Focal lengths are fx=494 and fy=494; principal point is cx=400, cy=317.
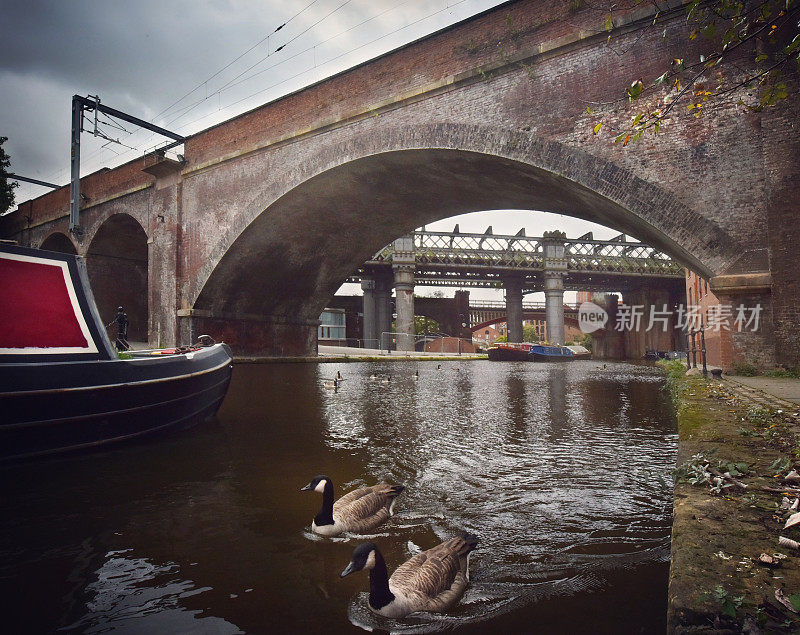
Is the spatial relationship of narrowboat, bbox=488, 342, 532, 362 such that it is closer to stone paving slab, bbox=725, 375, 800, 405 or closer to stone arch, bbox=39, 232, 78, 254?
stone paving slab, bbox=725, 375, 800, 405

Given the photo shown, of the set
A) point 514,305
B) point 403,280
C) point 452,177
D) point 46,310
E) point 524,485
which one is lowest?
point 524,485

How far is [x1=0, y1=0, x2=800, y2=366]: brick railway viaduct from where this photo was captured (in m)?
7.55

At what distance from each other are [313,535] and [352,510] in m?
0.25

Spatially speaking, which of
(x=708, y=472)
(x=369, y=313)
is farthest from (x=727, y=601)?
(x=369, y=313)

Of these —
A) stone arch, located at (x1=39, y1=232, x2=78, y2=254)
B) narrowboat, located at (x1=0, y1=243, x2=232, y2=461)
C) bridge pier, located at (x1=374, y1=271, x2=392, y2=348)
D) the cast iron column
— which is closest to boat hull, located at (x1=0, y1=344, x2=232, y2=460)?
narrowboat, located at (x1=0, y1=243, x2=232, y2=461)

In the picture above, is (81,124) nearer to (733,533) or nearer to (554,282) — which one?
(733,533)

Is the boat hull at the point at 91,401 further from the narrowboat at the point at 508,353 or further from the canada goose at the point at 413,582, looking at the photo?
the narrowboat at the point at 508,353

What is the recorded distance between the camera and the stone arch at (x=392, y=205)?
8.35 meters

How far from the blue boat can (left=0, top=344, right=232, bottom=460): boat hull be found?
73.3 ft

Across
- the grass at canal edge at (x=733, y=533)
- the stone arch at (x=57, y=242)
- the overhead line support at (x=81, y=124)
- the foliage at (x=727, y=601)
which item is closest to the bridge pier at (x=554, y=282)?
the overhead line support at (x=81, y=124)

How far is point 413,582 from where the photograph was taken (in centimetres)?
205

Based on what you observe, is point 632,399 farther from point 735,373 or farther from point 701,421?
point 701,421

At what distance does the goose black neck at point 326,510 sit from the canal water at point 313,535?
12cm

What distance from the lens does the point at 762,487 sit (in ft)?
7.26
